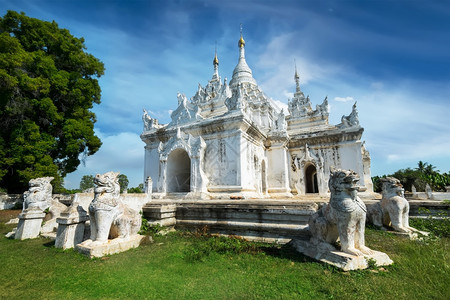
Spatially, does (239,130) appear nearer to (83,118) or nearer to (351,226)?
(351,226)

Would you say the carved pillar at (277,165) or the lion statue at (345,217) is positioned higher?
the carved pillar at (277,165)

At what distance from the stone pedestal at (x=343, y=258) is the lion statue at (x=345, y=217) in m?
0.08

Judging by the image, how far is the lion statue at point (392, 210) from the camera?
20.5ft

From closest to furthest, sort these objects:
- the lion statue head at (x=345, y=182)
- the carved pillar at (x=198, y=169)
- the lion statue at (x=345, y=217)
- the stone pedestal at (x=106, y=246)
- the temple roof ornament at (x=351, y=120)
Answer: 1. the lion statue at (x=345, y=217)
2. the lion statue head at (x=345, y=182)
3. the stone pedestal at (x=106, y=246)
4. the carved pillar at (x=198, y=169)
5. the temple roof ornament at (x=351, y=120)

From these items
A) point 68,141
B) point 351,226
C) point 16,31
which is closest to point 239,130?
point 351,226

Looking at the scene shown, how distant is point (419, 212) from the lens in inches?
300

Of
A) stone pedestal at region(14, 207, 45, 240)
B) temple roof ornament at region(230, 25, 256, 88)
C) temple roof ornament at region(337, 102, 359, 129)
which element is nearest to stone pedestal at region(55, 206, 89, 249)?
stone pedestal at region(14, 207, 45, 240)

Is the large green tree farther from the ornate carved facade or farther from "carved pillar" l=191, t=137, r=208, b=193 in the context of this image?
"carved pillar" l=191, t=137, r=208, b=193

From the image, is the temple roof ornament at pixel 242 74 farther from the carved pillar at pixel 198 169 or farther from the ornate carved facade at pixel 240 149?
the carved pillar at pixel 198 169

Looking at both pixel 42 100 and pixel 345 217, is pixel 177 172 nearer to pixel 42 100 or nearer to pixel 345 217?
pixel 42 100

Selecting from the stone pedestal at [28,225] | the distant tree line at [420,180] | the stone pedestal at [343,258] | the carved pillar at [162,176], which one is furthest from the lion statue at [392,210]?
the distant tree line at [420,180]

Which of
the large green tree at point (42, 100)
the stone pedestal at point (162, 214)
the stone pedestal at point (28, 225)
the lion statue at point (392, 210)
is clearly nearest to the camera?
the lion statue at point (392, 210)

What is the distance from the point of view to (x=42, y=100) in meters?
15.0

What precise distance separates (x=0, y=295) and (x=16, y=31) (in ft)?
66.9
